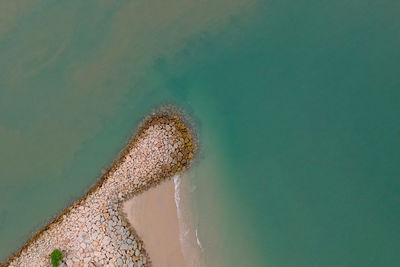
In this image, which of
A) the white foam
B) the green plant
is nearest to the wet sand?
the white foam

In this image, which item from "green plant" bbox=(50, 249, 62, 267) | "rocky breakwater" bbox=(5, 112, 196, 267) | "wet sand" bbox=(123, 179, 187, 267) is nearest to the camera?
"green plant" bbox=(50, 249, 62, 267)

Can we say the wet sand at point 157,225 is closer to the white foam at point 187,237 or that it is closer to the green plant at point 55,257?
the white foam at point 187,237

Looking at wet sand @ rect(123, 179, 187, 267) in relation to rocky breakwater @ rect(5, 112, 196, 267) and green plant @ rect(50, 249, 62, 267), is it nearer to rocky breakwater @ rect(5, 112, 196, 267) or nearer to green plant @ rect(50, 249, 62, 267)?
rocky breakwater @ rect(5, 112, 196, 267)

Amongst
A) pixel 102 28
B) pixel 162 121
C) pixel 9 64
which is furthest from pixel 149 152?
pixel 9 64

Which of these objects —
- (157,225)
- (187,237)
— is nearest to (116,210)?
(157,225)

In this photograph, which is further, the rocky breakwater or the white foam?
the white foam

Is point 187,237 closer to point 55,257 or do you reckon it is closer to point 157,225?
point 157,225
